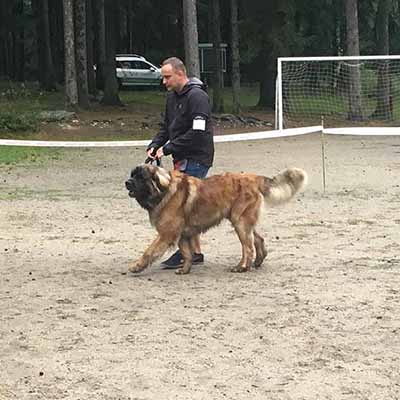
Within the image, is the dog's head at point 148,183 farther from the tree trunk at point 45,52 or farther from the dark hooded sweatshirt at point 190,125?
the tree trunk at point 45,52

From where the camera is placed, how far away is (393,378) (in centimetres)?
488

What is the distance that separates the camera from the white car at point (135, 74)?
47156mm

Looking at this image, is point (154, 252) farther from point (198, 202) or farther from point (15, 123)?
point (15, 123)

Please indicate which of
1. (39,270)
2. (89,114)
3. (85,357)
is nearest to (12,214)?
(39,270)

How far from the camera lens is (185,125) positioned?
25.9ft

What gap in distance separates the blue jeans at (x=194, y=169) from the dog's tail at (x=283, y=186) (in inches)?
23.4

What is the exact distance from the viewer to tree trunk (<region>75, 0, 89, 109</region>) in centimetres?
2992

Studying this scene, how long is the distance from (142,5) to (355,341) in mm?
43874

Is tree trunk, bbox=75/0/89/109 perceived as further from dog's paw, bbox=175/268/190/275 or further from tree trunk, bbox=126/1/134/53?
dog's paw, bbox=175/268/190/275

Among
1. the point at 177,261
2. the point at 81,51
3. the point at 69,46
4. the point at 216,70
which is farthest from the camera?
the point at 216,70

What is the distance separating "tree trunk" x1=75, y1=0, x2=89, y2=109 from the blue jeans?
73.1 ft

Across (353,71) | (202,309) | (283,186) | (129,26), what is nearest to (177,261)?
(283,186)

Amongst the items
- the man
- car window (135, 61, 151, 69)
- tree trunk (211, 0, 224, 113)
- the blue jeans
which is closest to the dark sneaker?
the man

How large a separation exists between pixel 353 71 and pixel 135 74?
21.6 meters
